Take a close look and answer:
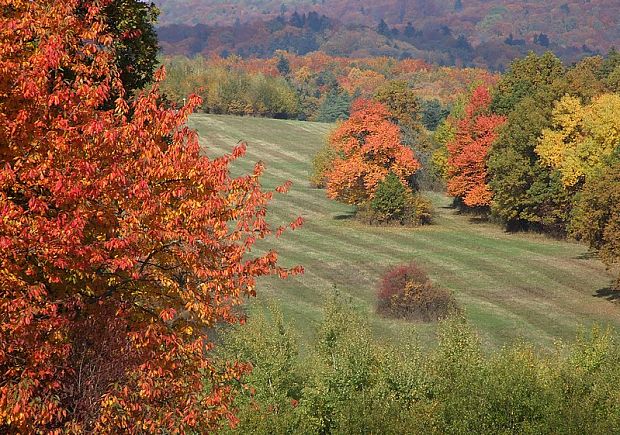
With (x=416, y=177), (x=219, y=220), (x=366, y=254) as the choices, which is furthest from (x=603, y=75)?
(x=219, y=220)

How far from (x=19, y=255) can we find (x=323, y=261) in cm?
5318

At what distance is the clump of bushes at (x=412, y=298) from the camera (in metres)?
52.4

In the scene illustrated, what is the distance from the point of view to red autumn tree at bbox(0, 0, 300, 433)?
14.9m

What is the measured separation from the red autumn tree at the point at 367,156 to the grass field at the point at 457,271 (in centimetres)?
384

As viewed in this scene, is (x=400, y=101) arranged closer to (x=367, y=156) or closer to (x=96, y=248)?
(x=367, y=156)

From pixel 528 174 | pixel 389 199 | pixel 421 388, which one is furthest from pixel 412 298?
pixel 389 199

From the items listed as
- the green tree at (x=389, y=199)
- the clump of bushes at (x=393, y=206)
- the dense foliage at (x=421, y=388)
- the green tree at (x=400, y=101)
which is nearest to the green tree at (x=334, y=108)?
the green tree at (x=400, y=101)

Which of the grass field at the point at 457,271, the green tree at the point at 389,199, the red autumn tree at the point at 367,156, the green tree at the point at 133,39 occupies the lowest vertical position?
the grass field at the point at 457,271

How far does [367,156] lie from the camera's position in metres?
84.8

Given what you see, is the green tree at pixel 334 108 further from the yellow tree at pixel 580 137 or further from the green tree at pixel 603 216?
the green tree at pixel 603 216

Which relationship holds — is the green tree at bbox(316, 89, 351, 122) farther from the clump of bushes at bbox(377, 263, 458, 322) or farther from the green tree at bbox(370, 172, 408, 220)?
the clump of bushes at bbox(377, 263, 458, 322)

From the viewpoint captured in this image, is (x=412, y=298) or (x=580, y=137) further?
(x=580, y=137)

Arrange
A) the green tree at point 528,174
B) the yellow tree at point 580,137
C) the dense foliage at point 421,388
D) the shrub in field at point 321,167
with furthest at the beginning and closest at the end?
the shrub in field at point 321,167 → the green tree at point 528,174 → the yellow tree at point 580,137 → the dense foliage at point 421,388

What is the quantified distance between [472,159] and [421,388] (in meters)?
59.3
